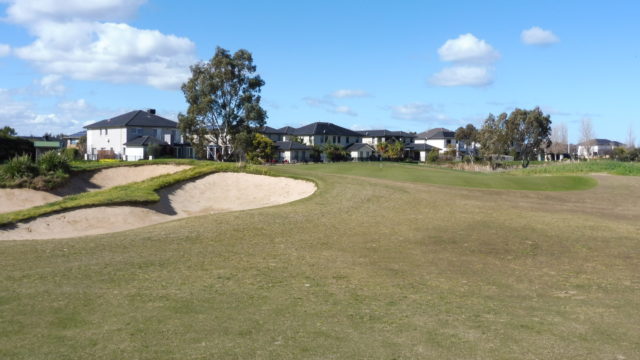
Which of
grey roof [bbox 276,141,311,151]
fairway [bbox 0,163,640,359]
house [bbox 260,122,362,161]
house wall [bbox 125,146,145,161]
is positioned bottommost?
fairway [bbox 0,163,640,359]

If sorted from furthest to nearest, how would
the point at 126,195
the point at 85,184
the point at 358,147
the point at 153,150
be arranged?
the point at 358,147 → the point at 153,150 → the point at 85,184 → the point at 126,195

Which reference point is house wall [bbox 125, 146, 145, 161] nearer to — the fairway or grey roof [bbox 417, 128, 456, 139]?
the fairway

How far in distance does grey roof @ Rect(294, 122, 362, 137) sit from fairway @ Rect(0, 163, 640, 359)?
345 feet

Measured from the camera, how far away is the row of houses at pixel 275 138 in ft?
304

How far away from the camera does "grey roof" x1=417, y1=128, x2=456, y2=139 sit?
15269 cm

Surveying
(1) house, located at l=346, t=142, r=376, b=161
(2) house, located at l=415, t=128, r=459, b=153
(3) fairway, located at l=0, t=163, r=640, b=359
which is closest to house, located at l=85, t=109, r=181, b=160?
(1) house, located at l=346, t=142, r=376, b=161

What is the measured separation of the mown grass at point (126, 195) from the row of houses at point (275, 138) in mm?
38528

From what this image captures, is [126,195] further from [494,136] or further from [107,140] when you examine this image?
Answer: [494,136]

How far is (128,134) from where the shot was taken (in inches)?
3676

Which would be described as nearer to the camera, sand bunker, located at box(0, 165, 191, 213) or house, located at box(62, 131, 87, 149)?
sand bunker, located at box(0, 165, 191, 213)

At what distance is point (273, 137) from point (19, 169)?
343 ft

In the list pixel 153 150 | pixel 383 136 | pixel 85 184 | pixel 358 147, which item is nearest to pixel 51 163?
pixel 85 184

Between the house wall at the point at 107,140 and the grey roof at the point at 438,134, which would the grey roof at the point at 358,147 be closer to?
the grey roof at the point at 438,134

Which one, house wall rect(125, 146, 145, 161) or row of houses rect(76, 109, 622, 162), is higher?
row of houses rect(76, 109, 622, 162)
